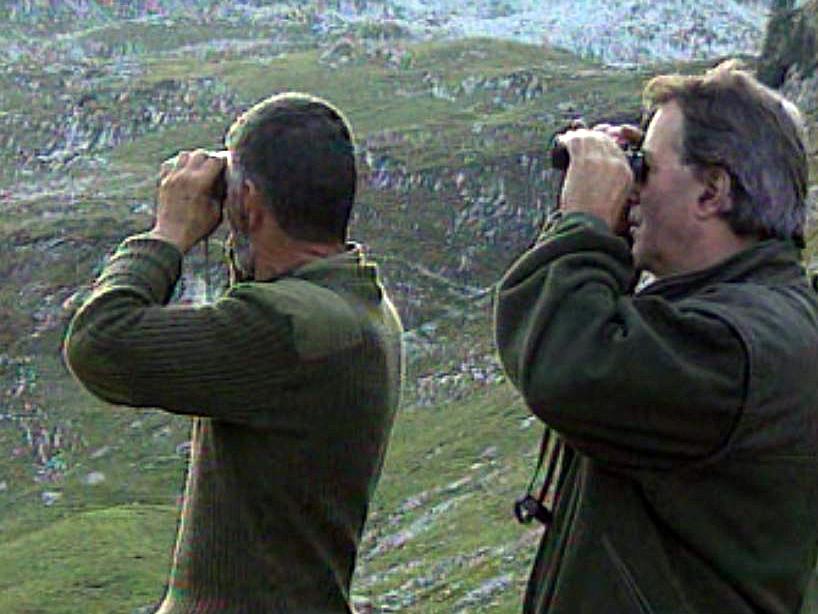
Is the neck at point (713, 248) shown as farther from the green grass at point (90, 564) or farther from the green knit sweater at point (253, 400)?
the green grass at point (90, 564)

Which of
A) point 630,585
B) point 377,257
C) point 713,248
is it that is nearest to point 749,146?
point 713,248

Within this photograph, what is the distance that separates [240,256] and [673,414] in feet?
5.33

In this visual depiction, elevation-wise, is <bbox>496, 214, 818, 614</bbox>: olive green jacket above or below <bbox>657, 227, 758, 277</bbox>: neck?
below

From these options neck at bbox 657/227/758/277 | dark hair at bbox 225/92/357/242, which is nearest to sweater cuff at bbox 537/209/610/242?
neck at bbox 657/227/758/277

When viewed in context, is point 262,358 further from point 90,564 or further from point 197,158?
point 90,564

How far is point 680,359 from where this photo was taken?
14.9 ft

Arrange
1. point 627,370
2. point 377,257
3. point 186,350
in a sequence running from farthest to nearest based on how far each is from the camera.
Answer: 1. point 377,257
2. point 186,350
3. point 627,370

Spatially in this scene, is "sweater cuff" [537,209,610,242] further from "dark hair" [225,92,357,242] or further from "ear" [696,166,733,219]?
"dark hair" [225,92,357,242]

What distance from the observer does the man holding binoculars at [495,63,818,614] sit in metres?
4.55

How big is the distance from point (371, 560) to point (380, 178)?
110 feet

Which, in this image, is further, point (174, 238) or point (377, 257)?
point (377, 257)

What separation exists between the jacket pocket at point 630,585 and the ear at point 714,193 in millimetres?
1009

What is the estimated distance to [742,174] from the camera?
4.77 m

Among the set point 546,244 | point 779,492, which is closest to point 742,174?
point 546,244
